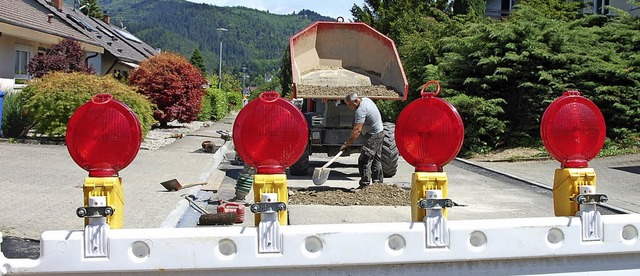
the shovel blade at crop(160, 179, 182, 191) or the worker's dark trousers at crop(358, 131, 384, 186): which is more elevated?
the worker's dark trousers at crop(358, 131, 384, 186)

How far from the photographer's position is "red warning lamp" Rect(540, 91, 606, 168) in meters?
3.40

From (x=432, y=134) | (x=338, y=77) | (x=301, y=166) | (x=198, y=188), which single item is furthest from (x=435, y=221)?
(x=338, y=77)

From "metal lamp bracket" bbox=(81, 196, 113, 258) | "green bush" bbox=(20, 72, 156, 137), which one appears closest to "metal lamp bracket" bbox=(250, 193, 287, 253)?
"metal lamp bracket" bbox=(81, 196, 113, 258)

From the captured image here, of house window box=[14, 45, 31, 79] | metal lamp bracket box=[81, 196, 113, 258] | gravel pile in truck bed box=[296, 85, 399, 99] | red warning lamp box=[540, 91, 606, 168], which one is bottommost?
metal lamp bracket box=[81, 196, 113, 258]

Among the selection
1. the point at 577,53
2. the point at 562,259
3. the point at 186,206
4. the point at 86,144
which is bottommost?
the point at 186,206

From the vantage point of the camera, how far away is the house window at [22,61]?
975 inches

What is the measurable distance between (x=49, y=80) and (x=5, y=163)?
18.3ft

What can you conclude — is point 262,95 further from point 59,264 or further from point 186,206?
point 186,206

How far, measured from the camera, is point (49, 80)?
1828 centimetres

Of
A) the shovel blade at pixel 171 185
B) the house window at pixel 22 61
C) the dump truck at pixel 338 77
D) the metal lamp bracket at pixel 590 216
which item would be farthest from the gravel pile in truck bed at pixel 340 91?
the house window at pixel 22 61

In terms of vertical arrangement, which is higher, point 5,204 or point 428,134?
point 428,134

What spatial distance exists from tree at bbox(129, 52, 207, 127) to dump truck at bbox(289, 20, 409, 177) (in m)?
13.9

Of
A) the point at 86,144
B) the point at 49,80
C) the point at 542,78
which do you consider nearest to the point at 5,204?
the point at 86,144

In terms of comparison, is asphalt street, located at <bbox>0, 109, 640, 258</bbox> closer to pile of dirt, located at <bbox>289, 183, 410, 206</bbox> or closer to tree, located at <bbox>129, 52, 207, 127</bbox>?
pile of dirt, located at <bbox>289, 183, 410, 206</bbox>
